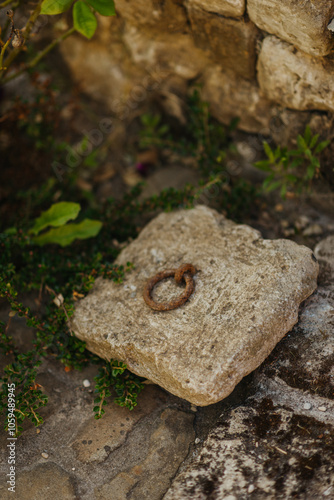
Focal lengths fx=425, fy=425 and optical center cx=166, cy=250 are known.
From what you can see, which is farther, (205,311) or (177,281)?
(177,281)

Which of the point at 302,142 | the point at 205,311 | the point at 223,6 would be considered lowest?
the point at 205,311

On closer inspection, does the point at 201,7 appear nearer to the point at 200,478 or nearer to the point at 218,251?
the point at 218,251

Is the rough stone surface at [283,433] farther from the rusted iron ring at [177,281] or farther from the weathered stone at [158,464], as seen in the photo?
the rusted iron ring at [177,281]

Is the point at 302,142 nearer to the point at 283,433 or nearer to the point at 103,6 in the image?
the point at 103,6

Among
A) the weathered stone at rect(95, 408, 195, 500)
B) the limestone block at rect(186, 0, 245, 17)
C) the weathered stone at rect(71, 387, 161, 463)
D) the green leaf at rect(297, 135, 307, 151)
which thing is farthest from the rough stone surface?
the limestone block at rect(186, 0, 245, 17)

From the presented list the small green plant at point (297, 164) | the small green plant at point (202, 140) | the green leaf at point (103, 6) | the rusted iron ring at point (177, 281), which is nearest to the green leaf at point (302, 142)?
the small green plant at point (297, 164)

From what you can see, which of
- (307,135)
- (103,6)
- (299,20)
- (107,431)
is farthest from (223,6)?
(107,431)

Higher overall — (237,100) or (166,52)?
(166,52)
